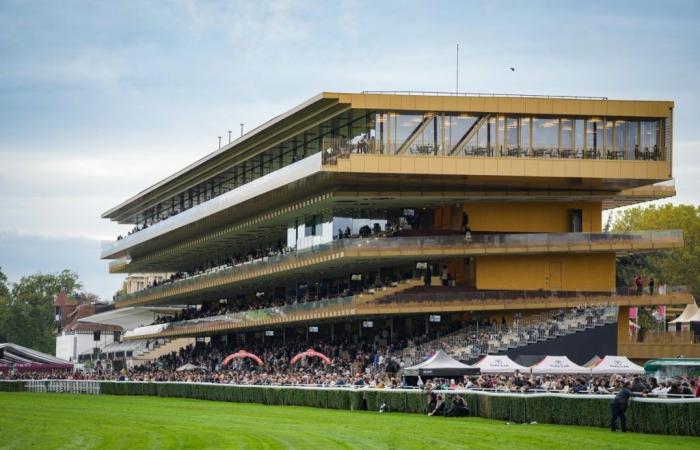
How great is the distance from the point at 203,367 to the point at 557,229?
27.8 m

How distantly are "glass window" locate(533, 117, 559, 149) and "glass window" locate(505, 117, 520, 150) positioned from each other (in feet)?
3.04

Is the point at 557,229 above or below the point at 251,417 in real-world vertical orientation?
above

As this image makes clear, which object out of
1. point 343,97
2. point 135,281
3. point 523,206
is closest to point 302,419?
point 343,97

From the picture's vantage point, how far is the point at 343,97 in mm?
64438

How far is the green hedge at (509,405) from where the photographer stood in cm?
3191

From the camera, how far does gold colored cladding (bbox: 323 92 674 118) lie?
64.3 meters

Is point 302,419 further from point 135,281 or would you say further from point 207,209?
point 135,281

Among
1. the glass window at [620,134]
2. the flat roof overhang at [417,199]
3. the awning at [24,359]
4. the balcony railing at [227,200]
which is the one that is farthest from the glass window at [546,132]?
the awning at [24,359]

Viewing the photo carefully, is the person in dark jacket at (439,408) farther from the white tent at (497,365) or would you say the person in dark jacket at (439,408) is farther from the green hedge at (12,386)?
the green hedge at (12,386)

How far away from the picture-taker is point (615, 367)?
166 ft

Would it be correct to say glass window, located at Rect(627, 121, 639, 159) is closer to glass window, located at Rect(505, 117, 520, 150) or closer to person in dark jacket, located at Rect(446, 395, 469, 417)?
glass window, located at Rect(505, 117, 520, 150)

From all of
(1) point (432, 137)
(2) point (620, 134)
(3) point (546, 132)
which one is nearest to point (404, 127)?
(1) point (432, 137)

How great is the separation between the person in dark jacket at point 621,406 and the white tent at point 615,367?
55.8 feet

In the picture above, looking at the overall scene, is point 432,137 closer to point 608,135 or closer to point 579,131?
point 579,131
